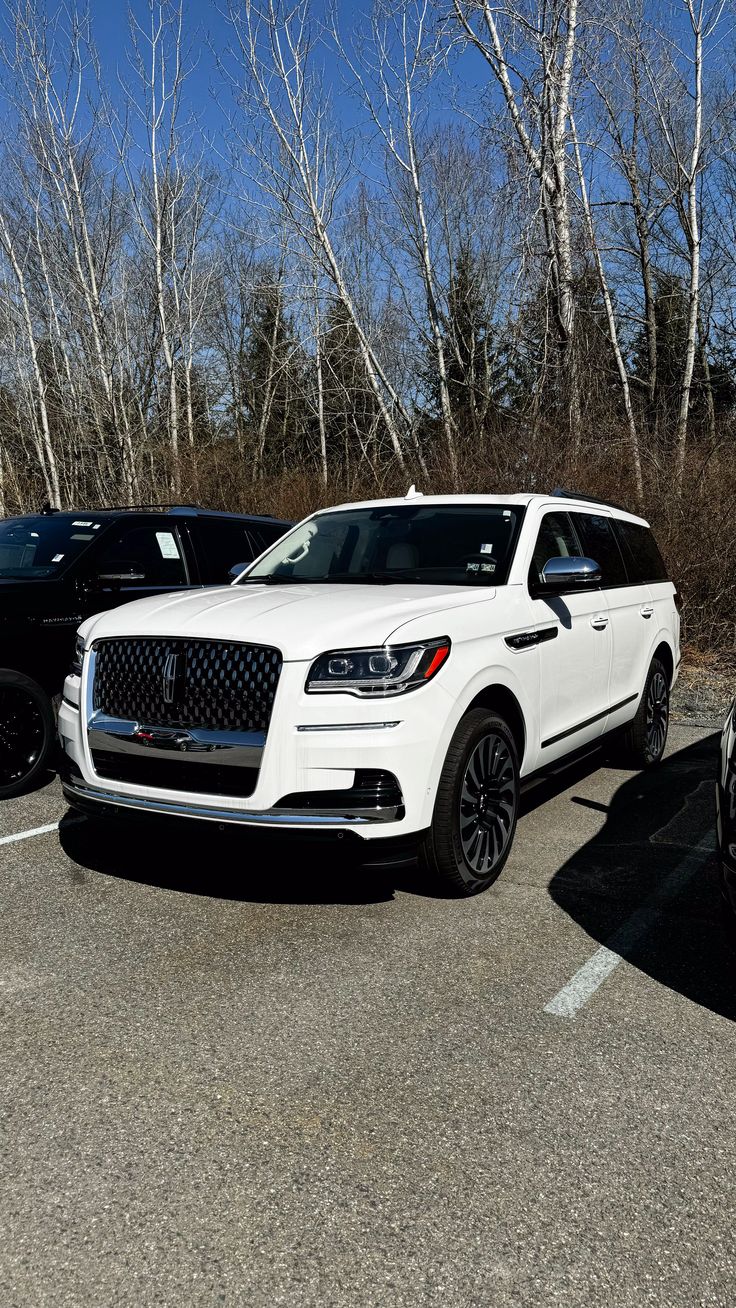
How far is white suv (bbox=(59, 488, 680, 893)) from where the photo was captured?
376cm

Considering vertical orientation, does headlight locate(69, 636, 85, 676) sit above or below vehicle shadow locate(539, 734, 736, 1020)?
above

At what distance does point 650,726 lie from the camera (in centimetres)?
691

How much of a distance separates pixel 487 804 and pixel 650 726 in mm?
2932

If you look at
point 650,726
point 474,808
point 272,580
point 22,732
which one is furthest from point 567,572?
point 22,732

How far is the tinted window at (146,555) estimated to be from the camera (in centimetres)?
678

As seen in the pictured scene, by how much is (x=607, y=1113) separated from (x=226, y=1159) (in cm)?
108

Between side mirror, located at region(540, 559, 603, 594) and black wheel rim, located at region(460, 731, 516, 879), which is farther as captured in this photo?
side mirror, located at region(540, 559, 603, 594)

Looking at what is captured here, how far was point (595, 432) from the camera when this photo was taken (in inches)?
531

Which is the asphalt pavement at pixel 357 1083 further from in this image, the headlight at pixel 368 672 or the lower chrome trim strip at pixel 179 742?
the headlight at pixel 368 672

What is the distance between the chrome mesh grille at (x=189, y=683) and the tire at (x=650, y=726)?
3.51 meters

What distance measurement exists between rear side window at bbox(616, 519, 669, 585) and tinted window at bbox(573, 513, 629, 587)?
0.59ft

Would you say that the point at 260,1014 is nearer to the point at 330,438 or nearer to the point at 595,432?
the point at 595,432

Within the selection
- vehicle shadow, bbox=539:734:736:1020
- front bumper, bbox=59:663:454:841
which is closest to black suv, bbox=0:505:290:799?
front bumper, bbox=59:663:454:841

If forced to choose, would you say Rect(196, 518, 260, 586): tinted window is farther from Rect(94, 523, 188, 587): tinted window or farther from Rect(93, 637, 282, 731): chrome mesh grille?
Answer: Rect(93, 637, 282, 731): chrome mesh grille
